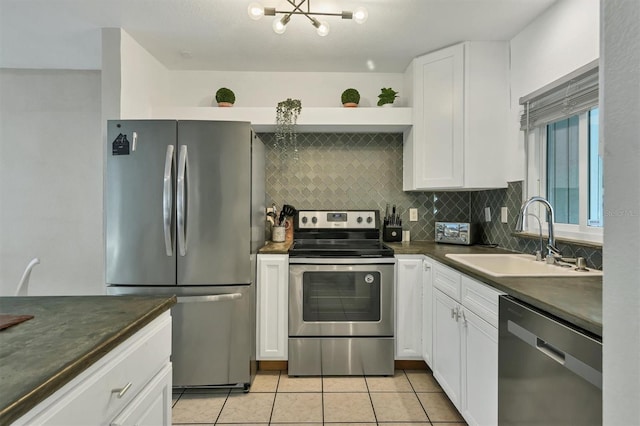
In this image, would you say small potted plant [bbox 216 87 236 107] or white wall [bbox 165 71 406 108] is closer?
small potted plant [bbox 216 87 236 107]

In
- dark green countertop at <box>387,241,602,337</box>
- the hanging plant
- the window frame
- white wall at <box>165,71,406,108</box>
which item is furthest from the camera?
white wall at <box>165,71,406,108</box>

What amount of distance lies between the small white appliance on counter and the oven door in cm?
70

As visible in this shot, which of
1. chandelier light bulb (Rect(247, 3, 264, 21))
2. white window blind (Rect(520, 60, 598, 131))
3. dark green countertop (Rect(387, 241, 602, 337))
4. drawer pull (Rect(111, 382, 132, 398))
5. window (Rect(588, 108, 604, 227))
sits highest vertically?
chandelier light bulb (Rect(247, 3, 264, 21))

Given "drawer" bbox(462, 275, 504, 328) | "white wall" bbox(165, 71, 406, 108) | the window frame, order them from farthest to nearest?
"white wall" bbox(165, 71, 406, 108) < the window frame < "drawer" bbox(462, 275, 504, 328)

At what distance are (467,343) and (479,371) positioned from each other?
17 cm

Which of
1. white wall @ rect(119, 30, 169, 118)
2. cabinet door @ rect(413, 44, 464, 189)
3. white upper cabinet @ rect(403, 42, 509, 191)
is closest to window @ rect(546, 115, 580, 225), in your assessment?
white upper cabinet @ rect(403, 42, 509, 191)

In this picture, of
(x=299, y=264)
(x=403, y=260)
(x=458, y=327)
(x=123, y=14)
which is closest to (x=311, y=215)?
(x=299, y=264)

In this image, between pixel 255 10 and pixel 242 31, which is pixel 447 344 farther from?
pixel 242 31

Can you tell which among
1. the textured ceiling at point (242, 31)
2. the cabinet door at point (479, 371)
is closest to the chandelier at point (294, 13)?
Answer: the textured ceiling at point (242, 31)

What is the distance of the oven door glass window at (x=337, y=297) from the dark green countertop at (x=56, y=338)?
4.49 feet

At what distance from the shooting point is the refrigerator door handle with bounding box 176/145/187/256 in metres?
2.20

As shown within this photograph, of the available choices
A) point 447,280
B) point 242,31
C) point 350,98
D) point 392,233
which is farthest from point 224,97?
point 447,280

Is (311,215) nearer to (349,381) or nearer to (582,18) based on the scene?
(349,381)

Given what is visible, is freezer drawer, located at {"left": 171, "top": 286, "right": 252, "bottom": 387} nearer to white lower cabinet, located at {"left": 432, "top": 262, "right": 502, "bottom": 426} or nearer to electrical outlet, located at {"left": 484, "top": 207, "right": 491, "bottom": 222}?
white lower cabinet, located at {"left": 432, "top": 262, "right": 502, "bottom": 426}
